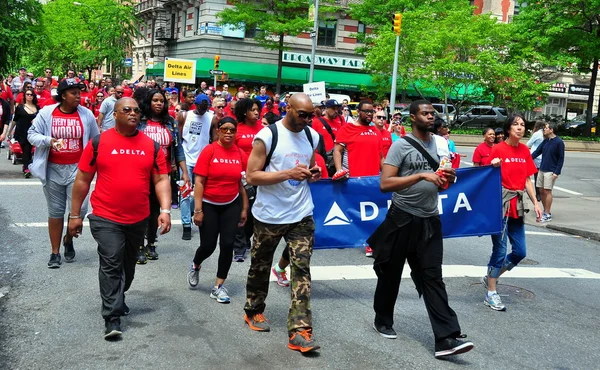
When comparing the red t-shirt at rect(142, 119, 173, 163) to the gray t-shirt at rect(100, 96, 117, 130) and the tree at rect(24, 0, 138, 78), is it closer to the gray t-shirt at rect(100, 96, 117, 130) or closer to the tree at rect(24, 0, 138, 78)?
the gray t-shirt at rect(100, 96, 117, 130)

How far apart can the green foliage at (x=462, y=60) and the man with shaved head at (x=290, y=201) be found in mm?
26183

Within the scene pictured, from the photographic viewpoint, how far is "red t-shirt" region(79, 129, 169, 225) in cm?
531

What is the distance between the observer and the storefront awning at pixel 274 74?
46.0m

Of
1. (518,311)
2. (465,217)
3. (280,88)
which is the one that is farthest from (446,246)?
(280,88)

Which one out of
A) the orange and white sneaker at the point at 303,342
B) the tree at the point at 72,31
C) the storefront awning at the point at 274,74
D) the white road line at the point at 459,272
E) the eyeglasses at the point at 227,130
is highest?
the tree at the point at 72,31

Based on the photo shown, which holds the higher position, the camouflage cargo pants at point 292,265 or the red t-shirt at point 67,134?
the red t-shirt at point 67,134

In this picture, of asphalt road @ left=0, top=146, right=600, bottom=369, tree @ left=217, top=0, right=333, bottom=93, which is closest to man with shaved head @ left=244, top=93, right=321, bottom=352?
asphalt road @ left=0, top=146, right=600, bottom=369

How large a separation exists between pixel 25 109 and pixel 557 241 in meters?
10.8

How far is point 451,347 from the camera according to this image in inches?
201

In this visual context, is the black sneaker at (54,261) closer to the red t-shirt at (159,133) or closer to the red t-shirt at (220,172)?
the red t-shirt at (159,133)

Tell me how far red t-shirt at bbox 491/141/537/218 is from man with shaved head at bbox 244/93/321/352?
241cm

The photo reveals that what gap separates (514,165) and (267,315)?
2943 mm

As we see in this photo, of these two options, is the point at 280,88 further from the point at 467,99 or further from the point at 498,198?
the point at 498,198

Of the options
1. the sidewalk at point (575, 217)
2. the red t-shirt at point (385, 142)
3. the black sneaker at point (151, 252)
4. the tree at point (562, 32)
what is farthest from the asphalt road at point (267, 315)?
the tree at point (562, 32)
